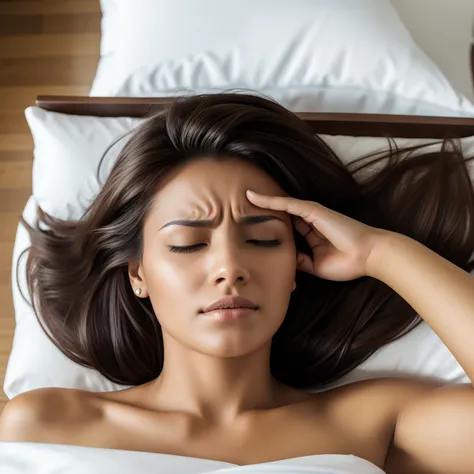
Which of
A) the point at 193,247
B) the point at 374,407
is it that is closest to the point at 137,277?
the point at 193,247

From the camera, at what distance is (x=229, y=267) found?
54.9 inches

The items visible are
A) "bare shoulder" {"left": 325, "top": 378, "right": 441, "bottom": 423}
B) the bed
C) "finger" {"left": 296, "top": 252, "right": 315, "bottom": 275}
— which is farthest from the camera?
the bed

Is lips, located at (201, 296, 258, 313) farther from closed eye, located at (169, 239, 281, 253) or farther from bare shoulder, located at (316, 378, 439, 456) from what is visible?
bare shoulder, located at (316, 378, 439, 456)

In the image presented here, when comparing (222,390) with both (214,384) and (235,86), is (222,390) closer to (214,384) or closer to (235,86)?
(214,384)

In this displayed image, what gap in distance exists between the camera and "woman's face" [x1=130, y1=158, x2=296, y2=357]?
1412mm

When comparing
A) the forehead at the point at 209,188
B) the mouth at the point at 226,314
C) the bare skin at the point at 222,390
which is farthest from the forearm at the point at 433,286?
the mouth at the point at 226,314

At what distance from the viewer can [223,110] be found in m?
1.58

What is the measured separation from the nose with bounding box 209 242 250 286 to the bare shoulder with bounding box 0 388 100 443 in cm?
43

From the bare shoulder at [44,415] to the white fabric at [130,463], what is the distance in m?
0.08

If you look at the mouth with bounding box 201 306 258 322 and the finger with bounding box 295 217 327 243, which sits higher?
the finger with bounding box 295 217 327 243

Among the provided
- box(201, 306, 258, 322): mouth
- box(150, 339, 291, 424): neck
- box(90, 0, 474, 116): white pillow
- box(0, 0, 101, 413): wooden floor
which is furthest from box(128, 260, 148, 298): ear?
box(0, 0, 101, 413): wooden floor

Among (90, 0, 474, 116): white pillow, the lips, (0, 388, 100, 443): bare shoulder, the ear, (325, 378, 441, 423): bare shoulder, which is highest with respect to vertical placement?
(90, 0, 474, 116): white pillow

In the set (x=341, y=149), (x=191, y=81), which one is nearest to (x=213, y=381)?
(x=341, y=149)

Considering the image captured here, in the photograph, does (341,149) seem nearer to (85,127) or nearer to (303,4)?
(303,4)
